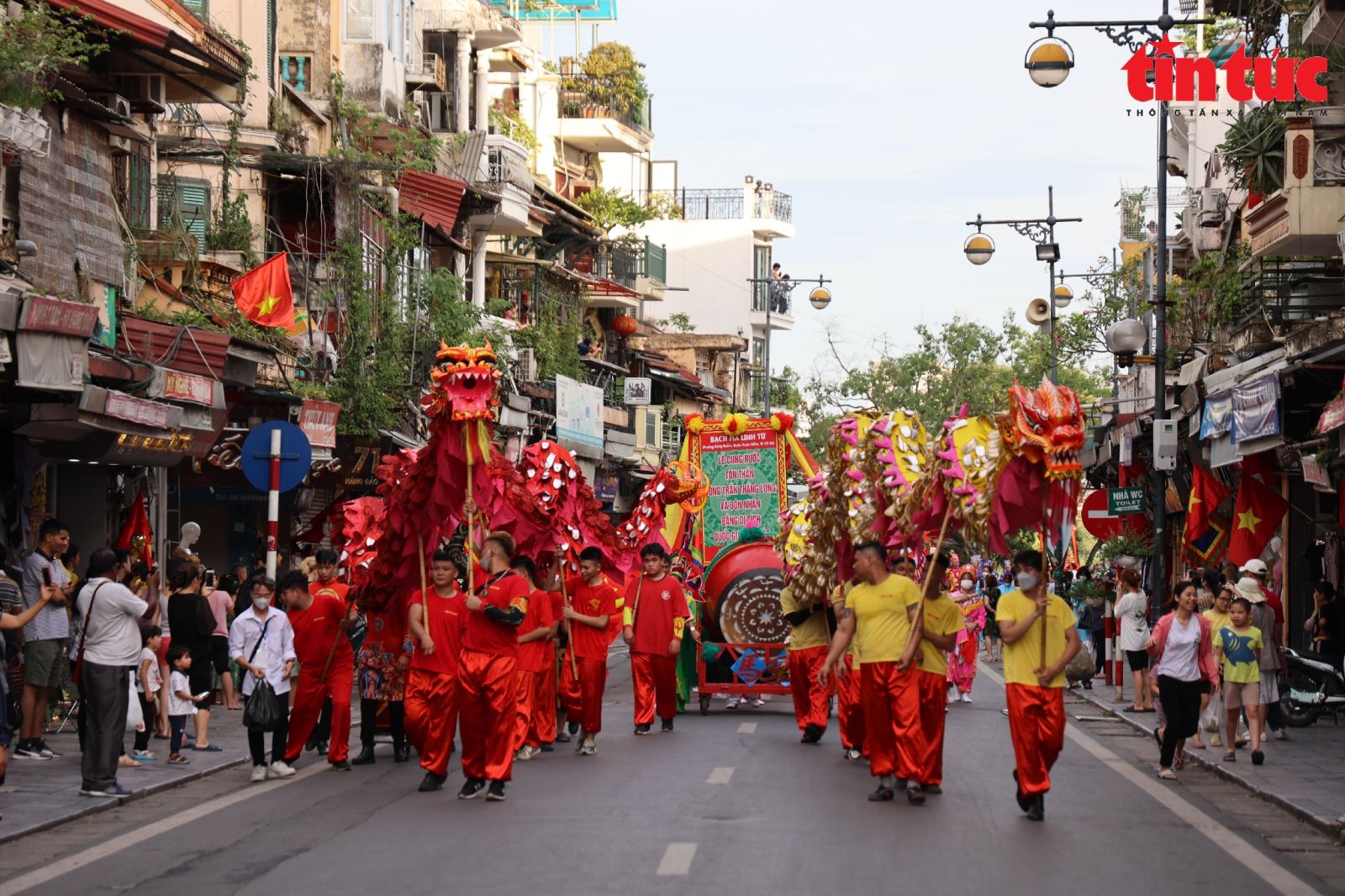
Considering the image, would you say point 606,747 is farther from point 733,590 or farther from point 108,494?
point 108,494

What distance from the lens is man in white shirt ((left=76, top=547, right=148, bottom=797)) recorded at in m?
13.3

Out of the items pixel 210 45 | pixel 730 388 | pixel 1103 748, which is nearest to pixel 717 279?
pixel 730 388

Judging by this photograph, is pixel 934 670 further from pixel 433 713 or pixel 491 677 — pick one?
pixel 433 713

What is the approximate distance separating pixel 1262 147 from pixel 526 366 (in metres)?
22.2

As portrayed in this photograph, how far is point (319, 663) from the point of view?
1532cm

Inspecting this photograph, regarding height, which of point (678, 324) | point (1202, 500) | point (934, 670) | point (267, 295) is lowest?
point (934, 670)

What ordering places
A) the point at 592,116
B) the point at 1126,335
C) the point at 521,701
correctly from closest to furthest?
1. the point at 521,701
2. the point at 1126,335
3. the point at 592,116

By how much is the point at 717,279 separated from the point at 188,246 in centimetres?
5335

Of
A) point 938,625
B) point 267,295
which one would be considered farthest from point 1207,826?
point 267,295

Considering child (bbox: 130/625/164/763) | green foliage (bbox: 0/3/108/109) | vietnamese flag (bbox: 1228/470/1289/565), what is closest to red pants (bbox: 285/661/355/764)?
child (bbox: 130/625/164/763)

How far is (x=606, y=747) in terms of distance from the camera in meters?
17.2

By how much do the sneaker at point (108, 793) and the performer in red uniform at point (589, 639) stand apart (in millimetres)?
4373

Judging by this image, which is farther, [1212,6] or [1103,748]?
[1212,6]

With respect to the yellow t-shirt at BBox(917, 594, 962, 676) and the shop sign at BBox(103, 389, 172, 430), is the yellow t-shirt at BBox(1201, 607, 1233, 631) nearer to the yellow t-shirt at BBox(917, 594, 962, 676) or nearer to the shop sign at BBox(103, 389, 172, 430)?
the yellow t-shirt at BBox(917, 594, 962, 676)
